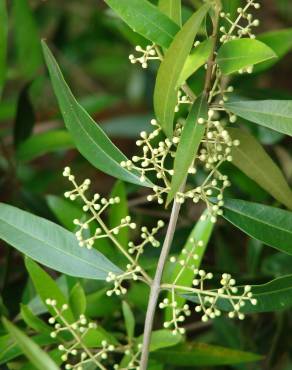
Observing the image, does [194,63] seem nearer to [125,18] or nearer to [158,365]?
[125,18]

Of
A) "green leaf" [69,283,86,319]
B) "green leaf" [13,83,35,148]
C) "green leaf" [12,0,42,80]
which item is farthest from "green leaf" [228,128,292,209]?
"green leaf" [12,0,42,80]

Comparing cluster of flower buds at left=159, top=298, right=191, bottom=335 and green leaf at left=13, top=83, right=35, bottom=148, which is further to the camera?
green leaf at left=13, top=83, right=35, bottom=148

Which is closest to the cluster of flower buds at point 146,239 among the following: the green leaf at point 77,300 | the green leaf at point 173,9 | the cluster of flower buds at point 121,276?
the cluster of flower buds at point 121,276

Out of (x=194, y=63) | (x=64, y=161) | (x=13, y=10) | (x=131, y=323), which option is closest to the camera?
(x=194, y=63)

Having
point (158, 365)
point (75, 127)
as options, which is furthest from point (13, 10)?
point (158, 365)

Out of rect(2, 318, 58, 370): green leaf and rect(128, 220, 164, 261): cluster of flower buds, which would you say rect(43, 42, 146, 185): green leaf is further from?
rect(2, 318, 58, 370): green leaf

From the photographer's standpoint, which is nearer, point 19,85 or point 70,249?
point 70,249
